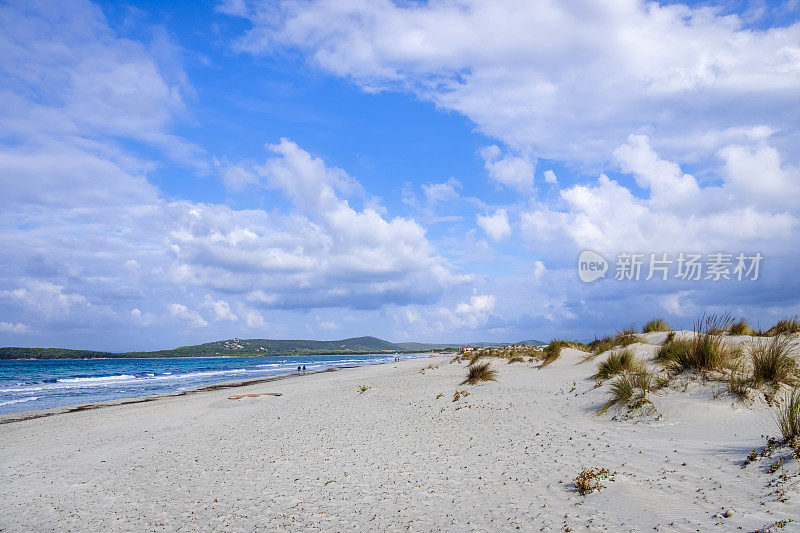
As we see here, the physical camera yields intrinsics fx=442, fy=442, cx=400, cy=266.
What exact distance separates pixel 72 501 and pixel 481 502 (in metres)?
8.02

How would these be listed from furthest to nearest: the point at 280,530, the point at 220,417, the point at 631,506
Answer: the point at 220,417
the point at 280,530
the point at 631,506

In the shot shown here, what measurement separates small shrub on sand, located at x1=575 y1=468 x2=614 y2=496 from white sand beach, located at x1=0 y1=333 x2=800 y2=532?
0.11m

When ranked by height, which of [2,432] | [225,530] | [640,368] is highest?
[640,368]

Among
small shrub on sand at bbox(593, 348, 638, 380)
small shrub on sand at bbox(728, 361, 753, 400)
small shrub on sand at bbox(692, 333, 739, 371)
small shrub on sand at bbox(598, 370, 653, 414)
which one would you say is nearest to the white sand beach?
small shrub on sand at bbox(728, 361, 753, 400)

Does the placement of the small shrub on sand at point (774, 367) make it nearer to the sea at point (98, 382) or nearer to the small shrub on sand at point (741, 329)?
the small shrub on sand at point (741, 329)

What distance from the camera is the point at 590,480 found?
6.38 m

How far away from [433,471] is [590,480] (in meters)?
2.92

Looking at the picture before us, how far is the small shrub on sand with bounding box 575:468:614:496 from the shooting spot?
6.15m

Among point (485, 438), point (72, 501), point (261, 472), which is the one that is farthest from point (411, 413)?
point (72, 501)

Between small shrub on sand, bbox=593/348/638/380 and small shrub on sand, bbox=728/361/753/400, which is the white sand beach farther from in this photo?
small shrub on sand, bbox=593/348/638/380

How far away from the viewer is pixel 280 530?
6520 mm

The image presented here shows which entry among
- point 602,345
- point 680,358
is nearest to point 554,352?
point 602,345

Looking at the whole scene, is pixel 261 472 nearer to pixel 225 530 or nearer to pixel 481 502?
pixel 225 530

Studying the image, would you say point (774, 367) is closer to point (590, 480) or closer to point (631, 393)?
point (631, 393)
